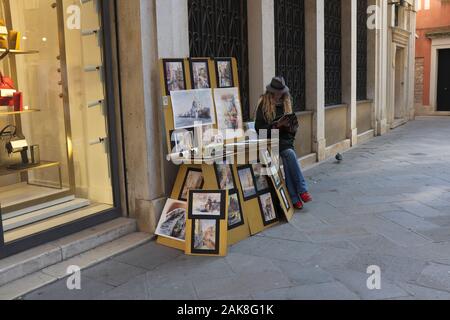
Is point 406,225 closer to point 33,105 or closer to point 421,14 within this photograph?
point 33,105

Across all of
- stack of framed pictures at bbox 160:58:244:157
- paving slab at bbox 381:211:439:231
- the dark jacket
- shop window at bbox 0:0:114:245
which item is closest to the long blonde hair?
the dark jacket

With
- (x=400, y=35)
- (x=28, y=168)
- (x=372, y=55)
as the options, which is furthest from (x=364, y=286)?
(x=400, y=35)

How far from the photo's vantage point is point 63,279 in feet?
12.8

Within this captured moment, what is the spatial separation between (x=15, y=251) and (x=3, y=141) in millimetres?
1704

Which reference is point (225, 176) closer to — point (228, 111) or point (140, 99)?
point (228, 111)

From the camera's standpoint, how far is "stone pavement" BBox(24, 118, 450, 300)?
11.9 feet

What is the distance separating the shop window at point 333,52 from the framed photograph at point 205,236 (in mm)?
6346

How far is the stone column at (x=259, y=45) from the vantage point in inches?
270

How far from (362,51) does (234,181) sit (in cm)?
887

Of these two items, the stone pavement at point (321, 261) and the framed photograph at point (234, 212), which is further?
the framed photograph at point (234, 212)

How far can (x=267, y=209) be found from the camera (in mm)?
5188

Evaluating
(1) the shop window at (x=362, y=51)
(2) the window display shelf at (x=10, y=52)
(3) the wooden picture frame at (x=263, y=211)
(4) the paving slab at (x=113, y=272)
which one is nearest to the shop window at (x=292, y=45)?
(3) the wooden picture frame at (x=263, y=211)

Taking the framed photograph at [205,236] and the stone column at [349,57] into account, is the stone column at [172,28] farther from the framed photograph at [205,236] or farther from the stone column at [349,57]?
the stone column at [349,57]
